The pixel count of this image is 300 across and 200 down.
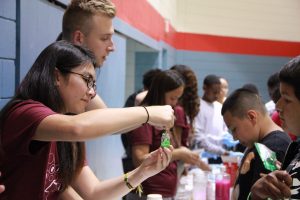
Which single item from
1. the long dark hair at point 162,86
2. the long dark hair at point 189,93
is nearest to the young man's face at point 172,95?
the long dark hair at point 162,86

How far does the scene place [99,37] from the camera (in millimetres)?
1612

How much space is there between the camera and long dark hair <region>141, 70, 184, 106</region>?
235 cm

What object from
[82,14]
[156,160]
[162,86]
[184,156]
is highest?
[82,14]

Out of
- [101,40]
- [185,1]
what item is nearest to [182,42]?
[185,1]

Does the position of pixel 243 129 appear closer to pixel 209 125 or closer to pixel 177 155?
pixel 177 155

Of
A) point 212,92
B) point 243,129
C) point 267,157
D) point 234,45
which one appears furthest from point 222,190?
point 234,45

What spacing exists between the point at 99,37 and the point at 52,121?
26.5 inches

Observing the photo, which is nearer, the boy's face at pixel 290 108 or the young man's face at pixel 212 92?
the boy's face at pixel 290 108

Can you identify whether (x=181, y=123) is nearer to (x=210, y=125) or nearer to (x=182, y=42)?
(x=210, y=125)

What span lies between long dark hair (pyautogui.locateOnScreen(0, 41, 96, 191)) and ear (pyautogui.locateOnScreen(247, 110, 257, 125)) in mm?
943

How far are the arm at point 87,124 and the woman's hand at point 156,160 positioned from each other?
1.22 ft

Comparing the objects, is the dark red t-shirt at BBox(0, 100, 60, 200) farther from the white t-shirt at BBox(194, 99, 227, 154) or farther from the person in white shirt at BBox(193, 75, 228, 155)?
the white t-shirt at BBox(194, 99, 227, 154)

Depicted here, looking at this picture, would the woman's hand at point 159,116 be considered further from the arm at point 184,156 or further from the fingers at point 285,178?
the arm at point 184,156

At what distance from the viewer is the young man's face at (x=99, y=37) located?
62.9 inches
